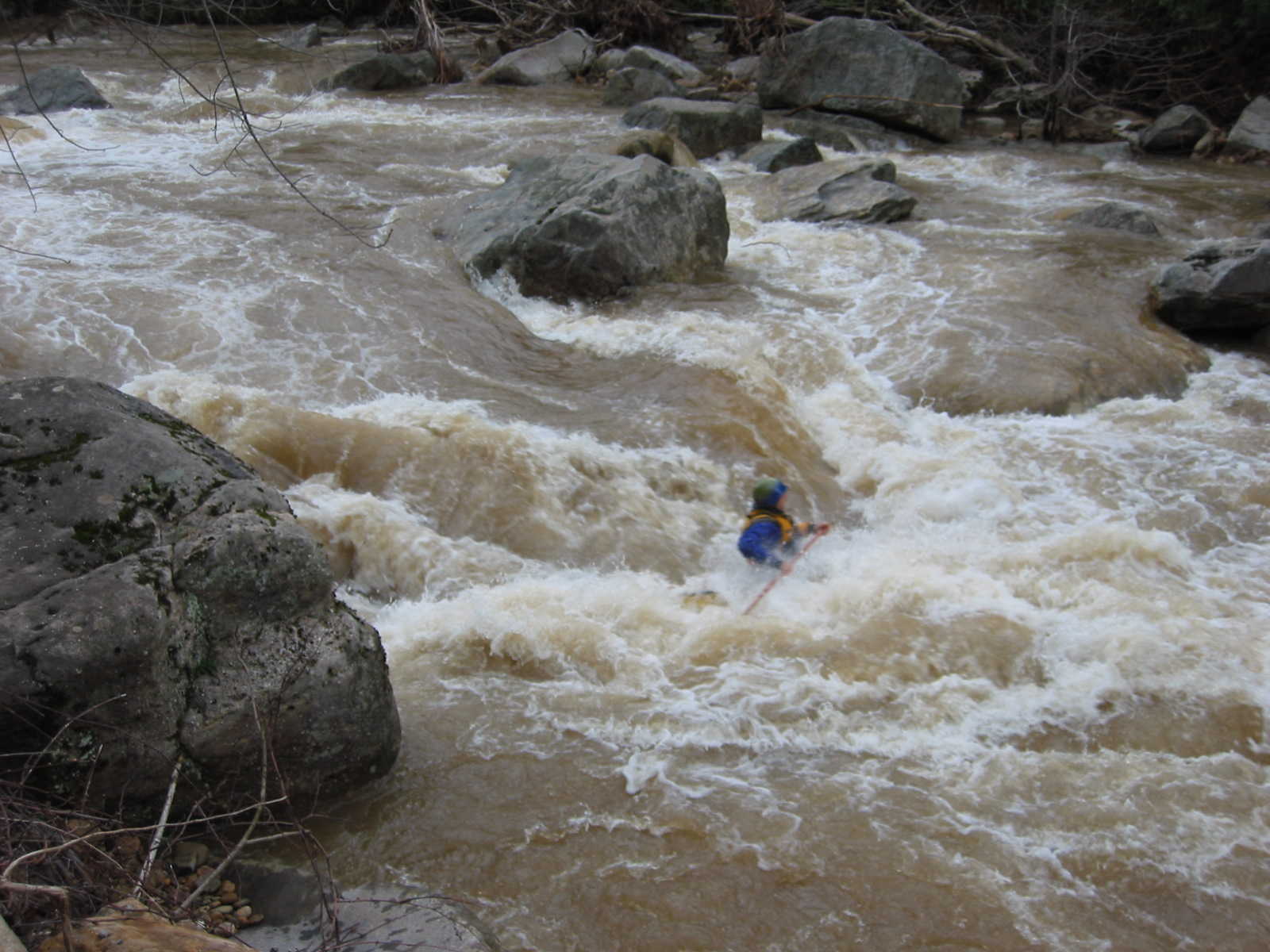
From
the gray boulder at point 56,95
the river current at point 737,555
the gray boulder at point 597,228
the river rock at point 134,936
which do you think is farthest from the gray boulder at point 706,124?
the river rock at point 134,936

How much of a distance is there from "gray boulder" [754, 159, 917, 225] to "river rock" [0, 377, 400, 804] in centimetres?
819

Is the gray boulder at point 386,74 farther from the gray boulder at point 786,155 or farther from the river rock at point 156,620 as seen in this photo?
the river rock at point 156,620

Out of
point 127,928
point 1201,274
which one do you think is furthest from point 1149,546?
point 127,928

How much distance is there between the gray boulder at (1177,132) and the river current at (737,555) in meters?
3.35

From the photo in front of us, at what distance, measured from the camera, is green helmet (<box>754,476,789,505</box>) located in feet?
18.5

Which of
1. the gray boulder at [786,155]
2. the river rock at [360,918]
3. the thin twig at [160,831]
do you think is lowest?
the river rock at [360,918]

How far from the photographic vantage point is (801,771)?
3.88 metres

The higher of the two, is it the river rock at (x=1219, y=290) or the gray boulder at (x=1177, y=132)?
the gray boulder at (x=1177, y=132)

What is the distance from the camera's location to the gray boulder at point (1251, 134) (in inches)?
510

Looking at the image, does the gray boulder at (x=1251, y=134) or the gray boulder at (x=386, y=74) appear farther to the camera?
the gray boulder at (x=386, y=74)

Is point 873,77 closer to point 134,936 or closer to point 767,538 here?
point 767,538

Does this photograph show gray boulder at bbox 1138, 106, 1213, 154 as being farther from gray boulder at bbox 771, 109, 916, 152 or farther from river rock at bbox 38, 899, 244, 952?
river rock at bbox 38, 899, 244, 952

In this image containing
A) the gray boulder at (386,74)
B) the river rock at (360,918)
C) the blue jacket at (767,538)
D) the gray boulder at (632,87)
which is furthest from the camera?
the gray boulder at (386,74)

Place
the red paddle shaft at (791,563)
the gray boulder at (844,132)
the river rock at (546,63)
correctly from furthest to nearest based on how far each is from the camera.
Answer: the river rock at (546,63) → the gray boulder at (844,132) → the red paddle shaft at (791,563)
